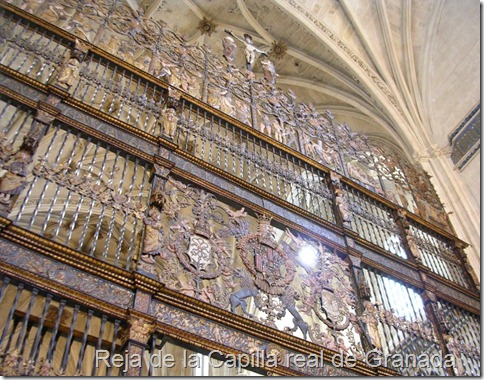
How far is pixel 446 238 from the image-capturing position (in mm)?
8477

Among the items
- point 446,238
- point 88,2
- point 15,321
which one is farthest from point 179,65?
point 446,238

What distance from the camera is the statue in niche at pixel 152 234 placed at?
4.57 m

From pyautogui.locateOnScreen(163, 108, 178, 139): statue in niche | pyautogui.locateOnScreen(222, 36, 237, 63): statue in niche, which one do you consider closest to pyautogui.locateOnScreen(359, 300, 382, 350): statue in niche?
pyautogui.locateOnScreen(163, 108, 178, 139): statue in niche

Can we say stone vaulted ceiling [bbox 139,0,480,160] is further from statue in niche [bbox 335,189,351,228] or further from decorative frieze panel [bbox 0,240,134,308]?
decorative frieze panel [bbox 0,240,134,308]

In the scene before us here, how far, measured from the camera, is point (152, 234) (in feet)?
15.4

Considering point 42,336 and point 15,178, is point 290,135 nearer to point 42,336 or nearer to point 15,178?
point 15,178

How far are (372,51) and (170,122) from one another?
8996mm

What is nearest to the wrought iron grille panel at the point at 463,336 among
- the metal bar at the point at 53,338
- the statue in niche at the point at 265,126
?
the statue in niche at the point at 265,126

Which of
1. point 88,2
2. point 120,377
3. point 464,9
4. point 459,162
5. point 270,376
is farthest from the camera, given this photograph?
point 464,9

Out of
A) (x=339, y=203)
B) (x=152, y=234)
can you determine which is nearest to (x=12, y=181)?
(x=152, y=234)

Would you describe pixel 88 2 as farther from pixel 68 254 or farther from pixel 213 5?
pixel 213 5

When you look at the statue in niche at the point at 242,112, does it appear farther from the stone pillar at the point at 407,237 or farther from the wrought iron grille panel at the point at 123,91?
the stone pillar at the point at 407,237

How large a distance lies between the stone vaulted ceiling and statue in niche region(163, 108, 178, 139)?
7306mm

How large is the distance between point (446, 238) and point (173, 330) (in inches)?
234
